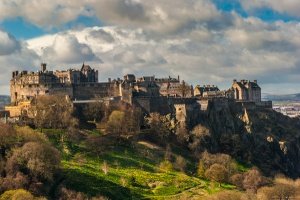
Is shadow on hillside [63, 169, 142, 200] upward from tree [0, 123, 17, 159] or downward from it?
downward

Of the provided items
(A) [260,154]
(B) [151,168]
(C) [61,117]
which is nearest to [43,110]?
Answer: (C) [61,117]

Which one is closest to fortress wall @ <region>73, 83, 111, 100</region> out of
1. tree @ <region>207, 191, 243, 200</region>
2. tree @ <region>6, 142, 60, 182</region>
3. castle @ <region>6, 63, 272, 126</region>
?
castle @ <region>6, 63, 272, 126</region>

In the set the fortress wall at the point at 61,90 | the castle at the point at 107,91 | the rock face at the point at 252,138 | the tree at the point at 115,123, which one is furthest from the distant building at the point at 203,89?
the tree at the point at 115,123

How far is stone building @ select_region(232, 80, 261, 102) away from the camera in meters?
183

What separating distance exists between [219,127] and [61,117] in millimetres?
45635

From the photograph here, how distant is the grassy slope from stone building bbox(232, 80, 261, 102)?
78.9 metres

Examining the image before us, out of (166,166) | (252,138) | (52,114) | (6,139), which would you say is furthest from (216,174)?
(252,138)

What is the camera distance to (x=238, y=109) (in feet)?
500

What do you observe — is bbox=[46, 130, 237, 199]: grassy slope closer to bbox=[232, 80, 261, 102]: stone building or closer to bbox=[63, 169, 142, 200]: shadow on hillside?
bbox=[63, 169, 142, 200]: shadow on hillside

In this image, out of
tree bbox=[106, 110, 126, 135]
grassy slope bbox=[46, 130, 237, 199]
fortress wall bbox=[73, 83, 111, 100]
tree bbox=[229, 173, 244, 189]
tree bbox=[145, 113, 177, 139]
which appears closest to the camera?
grassy slope bbox=[46, 130, 237, 199]

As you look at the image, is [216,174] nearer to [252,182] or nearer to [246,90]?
[252,182]

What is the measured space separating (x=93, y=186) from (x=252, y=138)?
69.2m

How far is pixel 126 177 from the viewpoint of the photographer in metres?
92.0

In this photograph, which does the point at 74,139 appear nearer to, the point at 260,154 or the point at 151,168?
the point at 151,168
